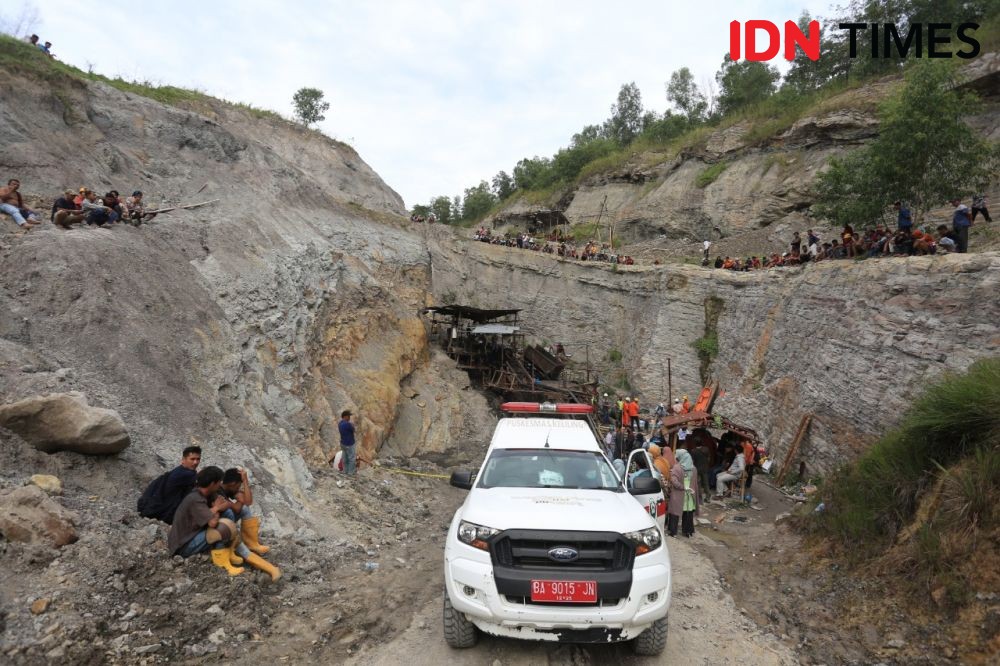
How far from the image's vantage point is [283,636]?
4938mm

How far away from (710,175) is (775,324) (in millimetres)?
19597

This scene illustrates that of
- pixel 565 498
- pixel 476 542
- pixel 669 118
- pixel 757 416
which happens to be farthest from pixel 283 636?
pixel 669 118

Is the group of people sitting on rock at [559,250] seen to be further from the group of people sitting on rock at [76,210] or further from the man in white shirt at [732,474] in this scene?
the group of people sitting on rock at [76,210]

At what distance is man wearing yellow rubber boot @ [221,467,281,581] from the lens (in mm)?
5847

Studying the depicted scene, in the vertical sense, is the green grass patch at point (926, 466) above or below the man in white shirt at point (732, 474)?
above

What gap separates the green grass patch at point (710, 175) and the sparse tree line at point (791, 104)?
5969mm

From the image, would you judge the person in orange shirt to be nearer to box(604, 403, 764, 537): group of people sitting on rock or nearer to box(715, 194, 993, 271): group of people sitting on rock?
box(604, 403, 764, 537): group of people sitting on rock

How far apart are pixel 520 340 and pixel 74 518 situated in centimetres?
2244

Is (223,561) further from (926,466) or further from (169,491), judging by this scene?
(926,466)

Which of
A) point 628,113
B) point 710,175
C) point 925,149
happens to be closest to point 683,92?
point 628,113

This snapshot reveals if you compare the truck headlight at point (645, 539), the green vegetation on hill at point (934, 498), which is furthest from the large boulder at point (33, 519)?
the green vegetation on hill at point (934, 498)

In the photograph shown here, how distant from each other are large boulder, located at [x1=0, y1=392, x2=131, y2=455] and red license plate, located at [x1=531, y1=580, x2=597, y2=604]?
17.6ft

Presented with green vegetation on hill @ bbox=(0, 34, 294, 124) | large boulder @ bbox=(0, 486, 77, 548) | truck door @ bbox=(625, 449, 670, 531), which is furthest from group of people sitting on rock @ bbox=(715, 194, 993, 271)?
green vegetation on hill @ bbox=(0, 34, 294, 124)

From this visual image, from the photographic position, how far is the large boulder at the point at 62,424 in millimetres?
5820
